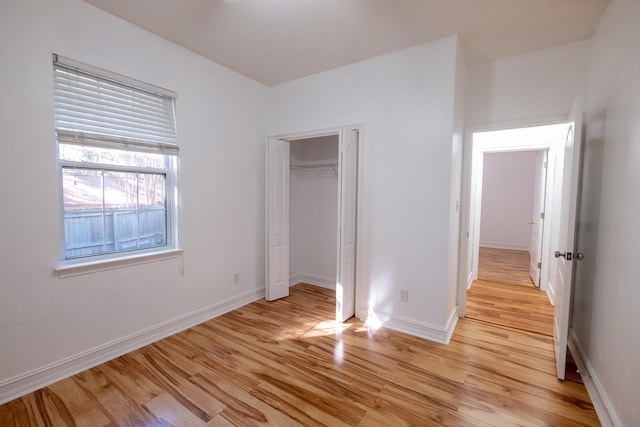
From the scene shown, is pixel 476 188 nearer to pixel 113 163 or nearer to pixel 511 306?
pixel 511 306

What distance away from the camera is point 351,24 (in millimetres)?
2385

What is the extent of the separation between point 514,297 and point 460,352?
6.31ft

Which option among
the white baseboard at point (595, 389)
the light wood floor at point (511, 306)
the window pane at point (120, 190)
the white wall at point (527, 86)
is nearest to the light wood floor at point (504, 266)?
the light wood floor at point (511, 306)

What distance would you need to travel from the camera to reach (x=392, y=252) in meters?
2.91

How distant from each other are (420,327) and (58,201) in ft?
10.6

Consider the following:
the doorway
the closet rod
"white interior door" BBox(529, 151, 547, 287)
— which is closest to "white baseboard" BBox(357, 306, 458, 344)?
the closet rod

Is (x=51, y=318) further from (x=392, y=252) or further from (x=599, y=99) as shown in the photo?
(x=599, y=99)

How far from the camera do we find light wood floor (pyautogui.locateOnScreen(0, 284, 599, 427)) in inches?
69.5

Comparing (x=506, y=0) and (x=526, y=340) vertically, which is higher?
(x=506, y=0)

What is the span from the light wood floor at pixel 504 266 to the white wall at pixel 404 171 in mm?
2581

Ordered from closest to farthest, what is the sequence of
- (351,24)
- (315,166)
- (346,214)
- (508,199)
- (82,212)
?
(82,212)
(351,24)
(346,214)
(315,166)
(508,199)

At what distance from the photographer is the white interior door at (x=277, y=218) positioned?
3.58 meters

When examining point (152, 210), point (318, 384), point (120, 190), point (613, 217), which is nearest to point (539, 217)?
point (613, 217)

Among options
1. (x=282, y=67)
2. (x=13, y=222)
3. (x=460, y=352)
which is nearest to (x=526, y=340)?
(x=460, y=352)
